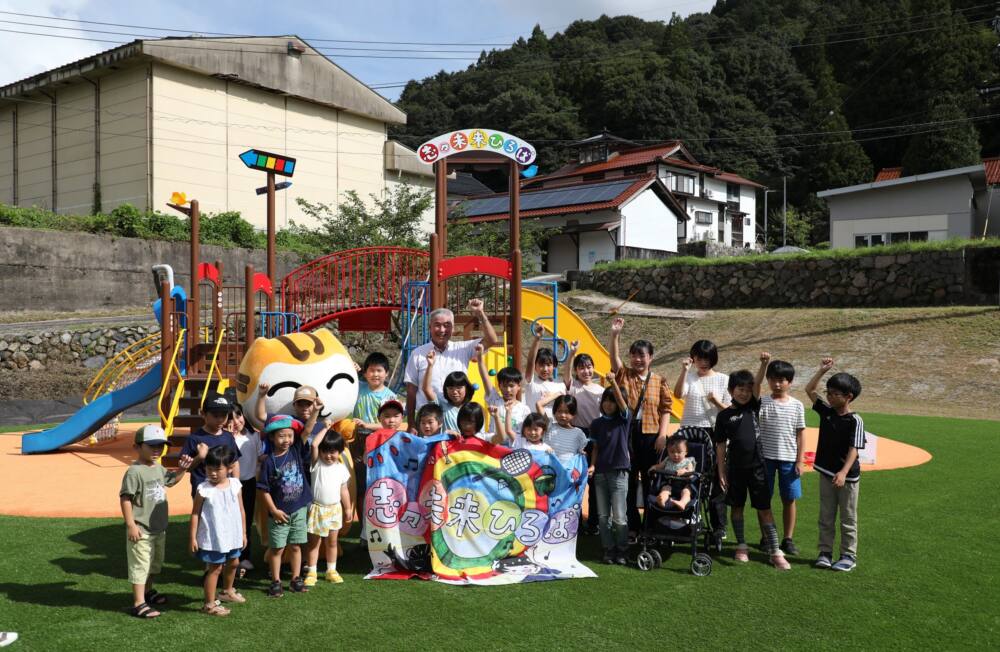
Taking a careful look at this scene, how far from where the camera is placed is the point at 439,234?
1084 cm

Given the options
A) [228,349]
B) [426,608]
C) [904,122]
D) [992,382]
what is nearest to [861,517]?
[426,608]

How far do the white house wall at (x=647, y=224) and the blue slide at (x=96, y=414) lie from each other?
31.6 metres

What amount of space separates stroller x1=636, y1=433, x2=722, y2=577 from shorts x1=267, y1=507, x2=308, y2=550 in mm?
2584

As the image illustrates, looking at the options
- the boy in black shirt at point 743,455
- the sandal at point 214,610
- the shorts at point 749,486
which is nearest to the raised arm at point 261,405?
the sandal at point 214,610

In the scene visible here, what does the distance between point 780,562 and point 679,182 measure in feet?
152

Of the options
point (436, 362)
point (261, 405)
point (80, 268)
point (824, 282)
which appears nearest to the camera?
point (261, 405)

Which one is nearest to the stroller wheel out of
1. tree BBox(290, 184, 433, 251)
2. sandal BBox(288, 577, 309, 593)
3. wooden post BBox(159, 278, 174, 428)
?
sandal BBox(288, 577, 309, 593)

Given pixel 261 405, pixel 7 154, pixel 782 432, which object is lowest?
pixel 782 432

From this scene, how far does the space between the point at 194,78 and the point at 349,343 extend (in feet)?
41.9

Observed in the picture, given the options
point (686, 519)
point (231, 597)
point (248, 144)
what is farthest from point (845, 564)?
point (248, 144)

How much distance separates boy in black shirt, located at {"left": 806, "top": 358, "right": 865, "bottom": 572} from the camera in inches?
231

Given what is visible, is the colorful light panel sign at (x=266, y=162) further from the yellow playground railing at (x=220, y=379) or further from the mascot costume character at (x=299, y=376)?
the mascot costume character at (x=299, y=376)

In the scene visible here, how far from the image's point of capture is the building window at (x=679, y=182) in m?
49.5

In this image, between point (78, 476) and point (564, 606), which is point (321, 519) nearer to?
point (564, 606)
